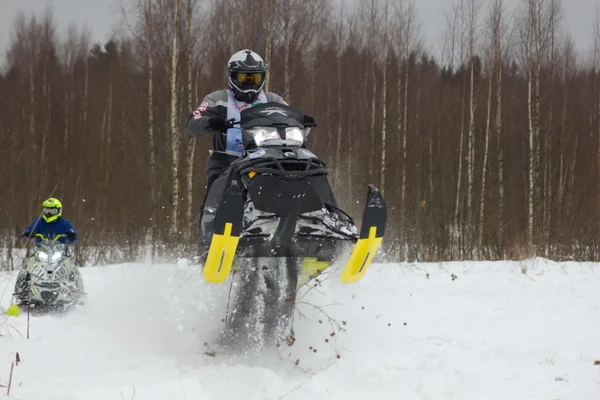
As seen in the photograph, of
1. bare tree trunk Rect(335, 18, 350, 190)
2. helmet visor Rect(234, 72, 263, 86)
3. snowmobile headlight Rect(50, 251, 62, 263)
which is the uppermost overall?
bare tree trunk Rect(335, 18, 350, 190)

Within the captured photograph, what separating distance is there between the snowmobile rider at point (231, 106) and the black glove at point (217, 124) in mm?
91

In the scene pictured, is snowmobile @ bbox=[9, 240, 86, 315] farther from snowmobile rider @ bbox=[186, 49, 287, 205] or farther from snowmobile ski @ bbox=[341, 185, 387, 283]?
snowmobile ski @ bbox=[341, 185, 387, 283]

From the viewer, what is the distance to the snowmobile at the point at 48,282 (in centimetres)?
707

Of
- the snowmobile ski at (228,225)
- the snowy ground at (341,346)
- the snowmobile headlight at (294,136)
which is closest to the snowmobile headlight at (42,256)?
the snowy ground at (341,346)

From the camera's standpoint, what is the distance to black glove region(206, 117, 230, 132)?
4.63m

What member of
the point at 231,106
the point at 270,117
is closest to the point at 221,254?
the point at 270,117

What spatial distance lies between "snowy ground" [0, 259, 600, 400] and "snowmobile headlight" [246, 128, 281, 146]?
5.11ft

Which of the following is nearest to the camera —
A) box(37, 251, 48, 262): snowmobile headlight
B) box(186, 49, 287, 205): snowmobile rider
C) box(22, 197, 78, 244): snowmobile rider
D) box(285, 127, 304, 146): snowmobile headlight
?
box(285, 127, 304, 146): snowmobile headlight

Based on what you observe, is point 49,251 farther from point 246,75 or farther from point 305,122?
point 305,122

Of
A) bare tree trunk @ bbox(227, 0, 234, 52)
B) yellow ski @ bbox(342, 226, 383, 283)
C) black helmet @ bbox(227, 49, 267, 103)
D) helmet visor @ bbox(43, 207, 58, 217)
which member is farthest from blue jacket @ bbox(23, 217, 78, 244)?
bare tree trunk @ bbox(227, 0, 234, 52)

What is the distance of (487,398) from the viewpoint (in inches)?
156

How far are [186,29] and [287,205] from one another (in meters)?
12.8

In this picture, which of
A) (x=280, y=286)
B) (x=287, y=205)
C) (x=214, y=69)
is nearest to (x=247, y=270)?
(x=280, y=286)

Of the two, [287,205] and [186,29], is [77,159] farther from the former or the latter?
[287,205]
